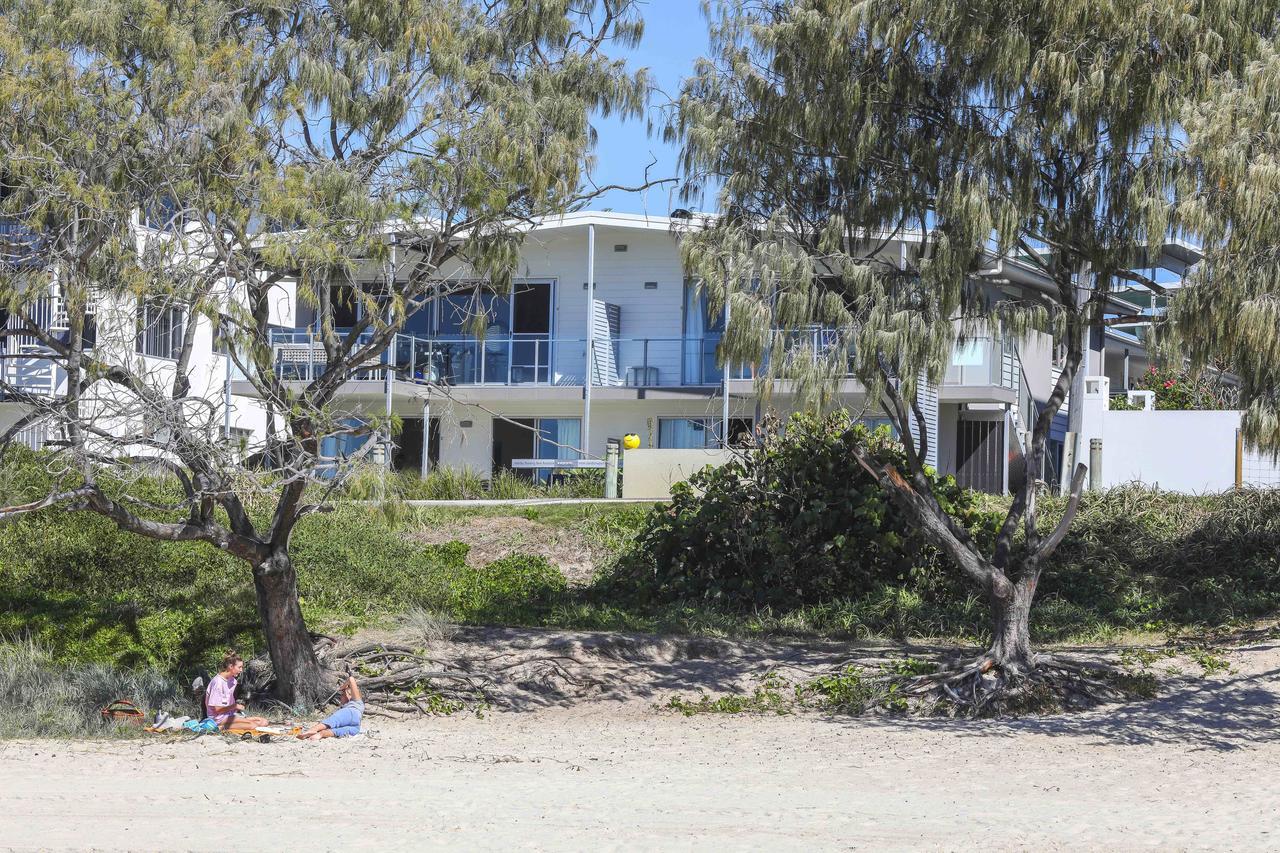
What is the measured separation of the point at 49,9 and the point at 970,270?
8385mm

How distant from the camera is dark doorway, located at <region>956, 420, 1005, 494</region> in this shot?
2650cm

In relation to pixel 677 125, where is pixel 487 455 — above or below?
below

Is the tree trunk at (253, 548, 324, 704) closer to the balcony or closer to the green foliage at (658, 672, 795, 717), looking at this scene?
the green foliage at (658, 672, 795, 717)

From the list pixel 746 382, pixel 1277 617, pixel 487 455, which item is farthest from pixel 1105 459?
pixel 487 455

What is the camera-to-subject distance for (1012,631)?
1339 cm

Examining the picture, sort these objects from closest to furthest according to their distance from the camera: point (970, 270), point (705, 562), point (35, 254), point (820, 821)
→ point (820, 821)
point (35, 254)
point (970, 270)
point (705, 562)

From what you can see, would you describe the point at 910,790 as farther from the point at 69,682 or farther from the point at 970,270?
the point at 69,682

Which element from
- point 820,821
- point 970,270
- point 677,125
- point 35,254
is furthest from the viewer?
point 677,125

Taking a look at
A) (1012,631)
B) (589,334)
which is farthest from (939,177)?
(589,334)

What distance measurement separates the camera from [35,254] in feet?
39.6

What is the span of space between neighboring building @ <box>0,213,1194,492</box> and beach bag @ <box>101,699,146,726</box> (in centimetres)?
1265

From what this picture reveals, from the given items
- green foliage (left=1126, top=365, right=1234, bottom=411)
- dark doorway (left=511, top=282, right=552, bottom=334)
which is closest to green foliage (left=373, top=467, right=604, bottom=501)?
dark doorway (left=511, top=282, right=552, bottom=334)

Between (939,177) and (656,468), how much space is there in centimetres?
1133

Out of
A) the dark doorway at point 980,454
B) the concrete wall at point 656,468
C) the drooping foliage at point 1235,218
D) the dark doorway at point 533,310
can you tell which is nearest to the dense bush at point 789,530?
the concrete wall at point 656,468
